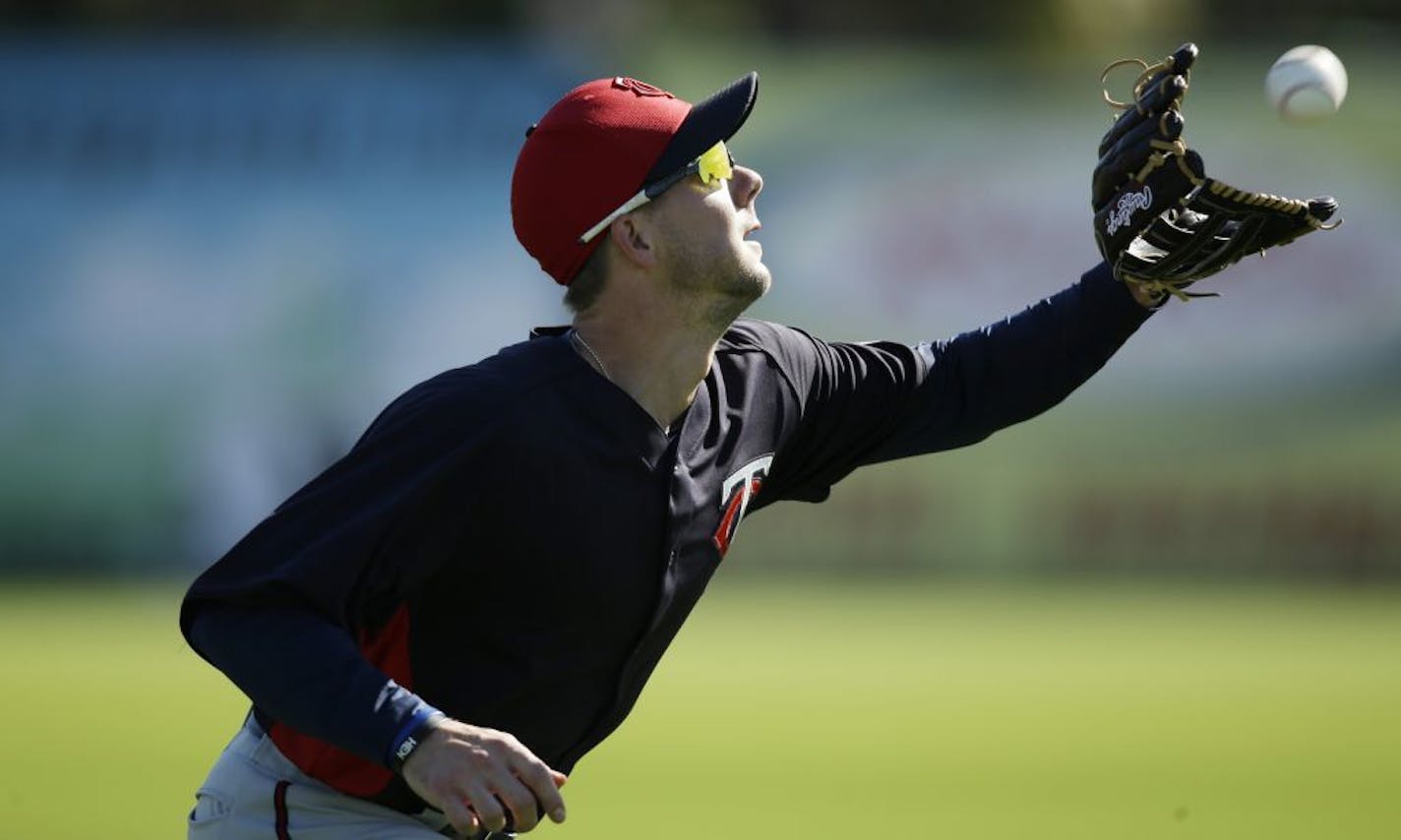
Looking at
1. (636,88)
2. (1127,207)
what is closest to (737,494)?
(636,88)

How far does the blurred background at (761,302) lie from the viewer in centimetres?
Result: 1495

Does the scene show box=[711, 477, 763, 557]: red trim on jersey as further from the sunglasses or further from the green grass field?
the green grass field

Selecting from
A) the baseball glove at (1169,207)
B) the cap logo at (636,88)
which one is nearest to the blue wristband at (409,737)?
the cap logo at (636,88)

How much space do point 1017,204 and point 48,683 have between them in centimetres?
831

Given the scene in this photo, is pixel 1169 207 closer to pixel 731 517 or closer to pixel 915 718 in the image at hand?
pixel 731 517

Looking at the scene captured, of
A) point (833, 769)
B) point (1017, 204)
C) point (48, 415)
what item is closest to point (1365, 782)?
point (833, 769)

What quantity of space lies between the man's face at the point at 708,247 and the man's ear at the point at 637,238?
0.09ft

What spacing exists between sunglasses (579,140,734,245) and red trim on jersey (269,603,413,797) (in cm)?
97

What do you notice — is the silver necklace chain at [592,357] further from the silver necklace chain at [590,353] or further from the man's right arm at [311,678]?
the man's right arm at [311,678]

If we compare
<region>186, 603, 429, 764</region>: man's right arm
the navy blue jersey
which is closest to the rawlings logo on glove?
the navy blue jersey

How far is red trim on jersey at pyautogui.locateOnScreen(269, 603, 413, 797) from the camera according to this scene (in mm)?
3855

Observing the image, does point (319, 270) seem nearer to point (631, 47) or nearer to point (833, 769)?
point (631, 47)

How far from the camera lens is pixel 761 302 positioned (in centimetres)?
1511

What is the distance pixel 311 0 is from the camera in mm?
16188
